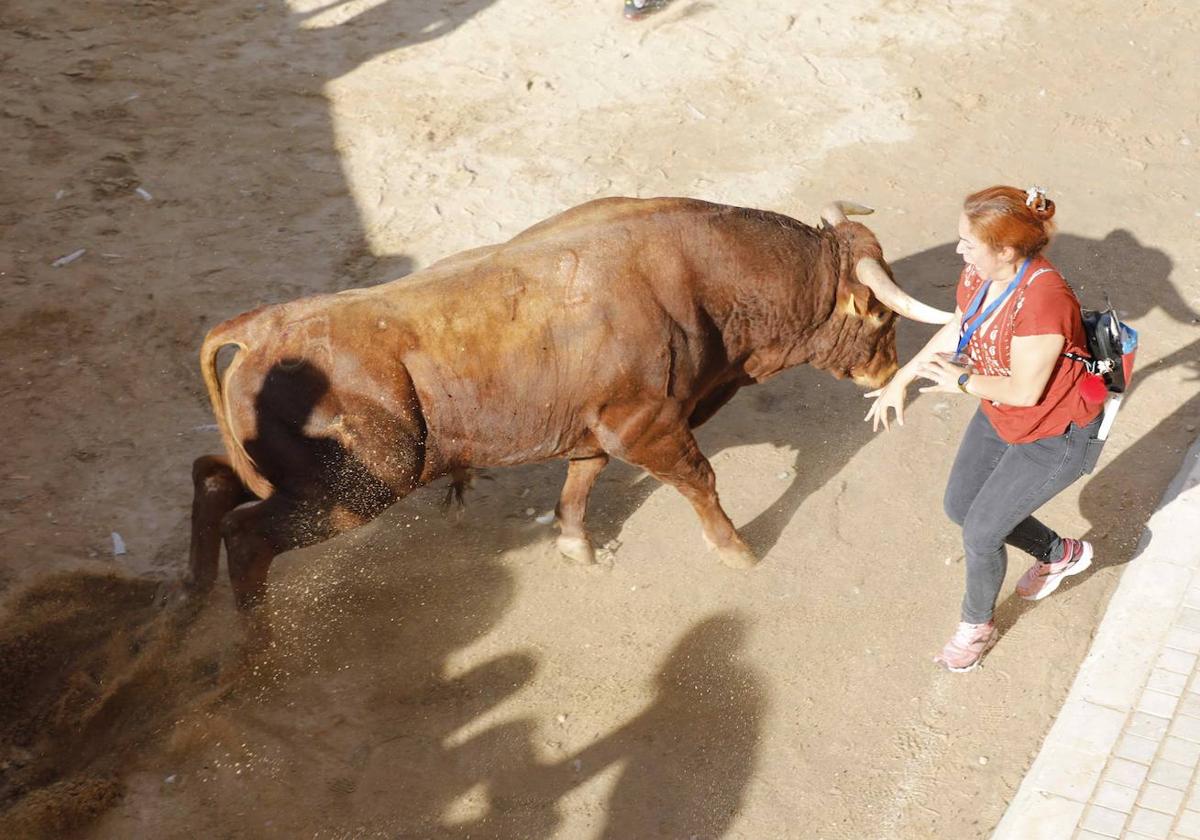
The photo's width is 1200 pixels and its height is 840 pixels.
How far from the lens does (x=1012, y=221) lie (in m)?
4.19

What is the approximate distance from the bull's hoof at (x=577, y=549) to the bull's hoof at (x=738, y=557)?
679 mm

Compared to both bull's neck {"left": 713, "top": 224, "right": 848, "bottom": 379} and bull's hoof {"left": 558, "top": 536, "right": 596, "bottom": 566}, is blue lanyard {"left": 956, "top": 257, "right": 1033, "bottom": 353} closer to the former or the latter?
bull's neck {"left": 713, "top": 224, "right": 848, "bottom": 379}

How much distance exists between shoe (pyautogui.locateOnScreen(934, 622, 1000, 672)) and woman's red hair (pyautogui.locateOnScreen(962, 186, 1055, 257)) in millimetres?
1896

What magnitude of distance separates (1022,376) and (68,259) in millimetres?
6475

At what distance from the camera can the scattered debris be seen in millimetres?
7939

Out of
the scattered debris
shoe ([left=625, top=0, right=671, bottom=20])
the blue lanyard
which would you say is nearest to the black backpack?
the blue lanyard

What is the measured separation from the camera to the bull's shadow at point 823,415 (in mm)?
6469

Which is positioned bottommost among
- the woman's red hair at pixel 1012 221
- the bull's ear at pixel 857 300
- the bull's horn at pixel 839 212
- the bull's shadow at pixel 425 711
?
the bull's shadow at pixel 425 711

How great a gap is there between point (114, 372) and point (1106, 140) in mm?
7755

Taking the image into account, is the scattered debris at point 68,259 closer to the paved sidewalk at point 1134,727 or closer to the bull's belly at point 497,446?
the bull's belly at point 497,446

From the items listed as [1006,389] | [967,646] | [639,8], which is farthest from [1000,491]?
[639,8]

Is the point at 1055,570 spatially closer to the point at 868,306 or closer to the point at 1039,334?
the point at 868,306

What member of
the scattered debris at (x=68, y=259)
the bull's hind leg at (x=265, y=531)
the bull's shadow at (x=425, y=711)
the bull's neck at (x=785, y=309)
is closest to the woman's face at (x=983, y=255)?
the bull's neck at (x=785, y=309)

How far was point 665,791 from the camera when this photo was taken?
500 cm
